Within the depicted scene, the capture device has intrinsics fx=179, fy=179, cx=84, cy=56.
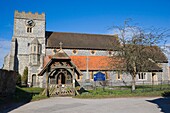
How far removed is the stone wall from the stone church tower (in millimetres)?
22016

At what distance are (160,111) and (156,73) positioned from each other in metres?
31.7

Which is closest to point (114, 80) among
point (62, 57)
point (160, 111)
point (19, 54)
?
point (62, 57)

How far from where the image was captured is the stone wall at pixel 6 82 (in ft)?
48.6

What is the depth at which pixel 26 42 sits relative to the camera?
143ft

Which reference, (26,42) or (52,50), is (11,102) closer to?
(52,50)

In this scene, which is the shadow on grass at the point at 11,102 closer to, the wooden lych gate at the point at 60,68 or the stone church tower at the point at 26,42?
the wooden lych gate at the point at 60,68

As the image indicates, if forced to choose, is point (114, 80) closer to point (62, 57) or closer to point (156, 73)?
point (156, 73)

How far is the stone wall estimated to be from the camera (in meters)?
14.8

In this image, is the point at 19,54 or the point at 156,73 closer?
the point at 156,73

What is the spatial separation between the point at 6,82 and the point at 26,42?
2920 cm

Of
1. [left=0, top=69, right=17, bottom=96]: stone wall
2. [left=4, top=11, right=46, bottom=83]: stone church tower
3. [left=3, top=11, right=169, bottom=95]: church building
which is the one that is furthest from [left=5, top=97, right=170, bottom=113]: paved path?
[left=4, top=11, right=46, bottom=83]: stone church tower

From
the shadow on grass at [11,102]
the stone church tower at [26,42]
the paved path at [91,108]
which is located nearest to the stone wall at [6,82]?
the shadow on grass at [11,102]

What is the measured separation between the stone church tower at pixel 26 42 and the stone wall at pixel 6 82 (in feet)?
72.2

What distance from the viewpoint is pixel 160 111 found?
10.2 m
